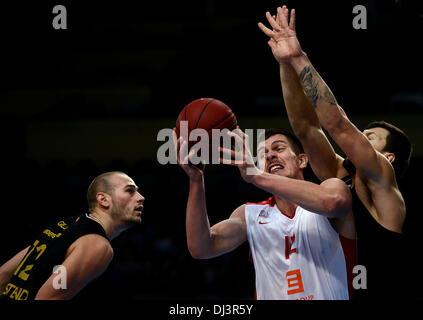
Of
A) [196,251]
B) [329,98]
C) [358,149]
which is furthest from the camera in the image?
[196,251]

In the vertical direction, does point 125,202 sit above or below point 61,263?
above

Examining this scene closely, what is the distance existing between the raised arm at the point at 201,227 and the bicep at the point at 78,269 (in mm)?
597

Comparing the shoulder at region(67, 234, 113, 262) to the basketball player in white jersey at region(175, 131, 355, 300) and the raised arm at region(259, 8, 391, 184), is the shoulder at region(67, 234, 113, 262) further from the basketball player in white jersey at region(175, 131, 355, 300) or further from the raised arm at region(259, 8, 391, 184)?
the raised arm at region(259, 8, 391, 184)

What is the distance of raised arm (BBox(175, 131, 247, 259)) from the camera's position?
2992 millimetres

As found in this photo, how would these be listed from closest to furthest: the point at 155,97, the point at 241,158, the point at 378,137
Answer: the point at 241,158 → the point at 378,137 → the point at 155,97

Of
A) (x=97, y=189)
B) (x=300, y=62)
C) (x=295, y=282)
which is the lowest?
(x=295, y=282)

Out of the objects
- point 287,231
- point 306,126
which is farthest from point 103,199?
point 306,126

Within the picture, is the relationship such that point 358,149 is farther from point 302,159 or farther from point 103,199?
point 103,199

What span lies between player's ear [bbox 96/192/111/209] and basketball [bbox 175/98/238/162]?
1169mm

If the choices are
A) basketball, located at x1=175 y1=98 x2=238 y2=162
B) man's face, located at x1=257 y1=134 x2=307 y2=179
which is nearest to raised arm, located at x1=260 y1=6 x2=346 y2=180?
man's face, located at x1=257 y1=134 x2=307 y2=179

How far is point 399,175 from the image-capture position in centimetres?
348

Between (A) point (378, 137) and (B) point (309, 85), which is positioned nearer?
(B) point (309, 85)

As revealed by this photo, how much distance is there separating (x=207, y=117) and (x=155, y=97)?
7.73 meters

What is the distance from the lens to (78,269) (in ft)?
10.7
